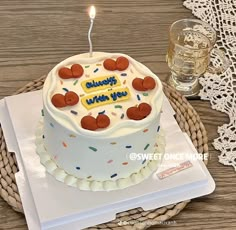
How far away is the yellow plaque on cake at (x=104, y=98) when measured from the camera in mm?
797

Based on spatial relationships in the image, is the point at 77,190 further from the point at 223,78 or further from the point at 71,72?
the point at 223,78

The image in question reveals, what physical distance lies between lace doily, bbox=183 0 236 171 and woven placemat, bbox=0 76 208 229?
0.14 feet

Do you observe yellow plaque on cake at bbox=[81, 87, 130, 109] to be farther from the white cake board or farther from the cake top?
the white cake board

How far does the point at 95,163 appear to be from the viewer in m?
0.80

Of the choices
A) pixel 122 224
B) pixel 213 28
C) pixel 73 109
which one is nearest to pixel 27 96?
pixel 73 109

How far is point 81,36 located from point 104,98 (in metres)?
0.35

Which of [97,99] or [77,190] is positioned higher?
[97,99]

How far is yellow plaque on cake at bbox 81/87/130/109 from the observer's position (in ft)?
2.62

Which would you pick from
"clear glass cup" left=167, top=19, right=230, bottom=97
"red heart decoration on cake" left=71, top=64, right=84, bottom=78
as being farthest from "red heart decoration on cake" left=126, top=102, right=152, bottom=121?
"clear glass cup" left=167, top=19, right=230, bottom=97

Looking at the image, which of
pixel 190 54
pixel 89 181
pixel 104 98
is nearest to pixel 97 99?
pixel 104 98

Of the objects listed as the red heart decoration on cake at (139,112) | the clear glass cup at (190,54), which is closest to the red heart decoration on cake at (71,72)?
the red heart decoration on cake at (139,112)

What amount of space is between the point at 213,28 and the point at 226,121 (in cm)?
23

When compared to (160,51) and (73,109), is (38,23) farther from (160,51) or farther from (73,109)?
(73,109)

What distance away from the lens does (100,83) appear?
0.83 m
